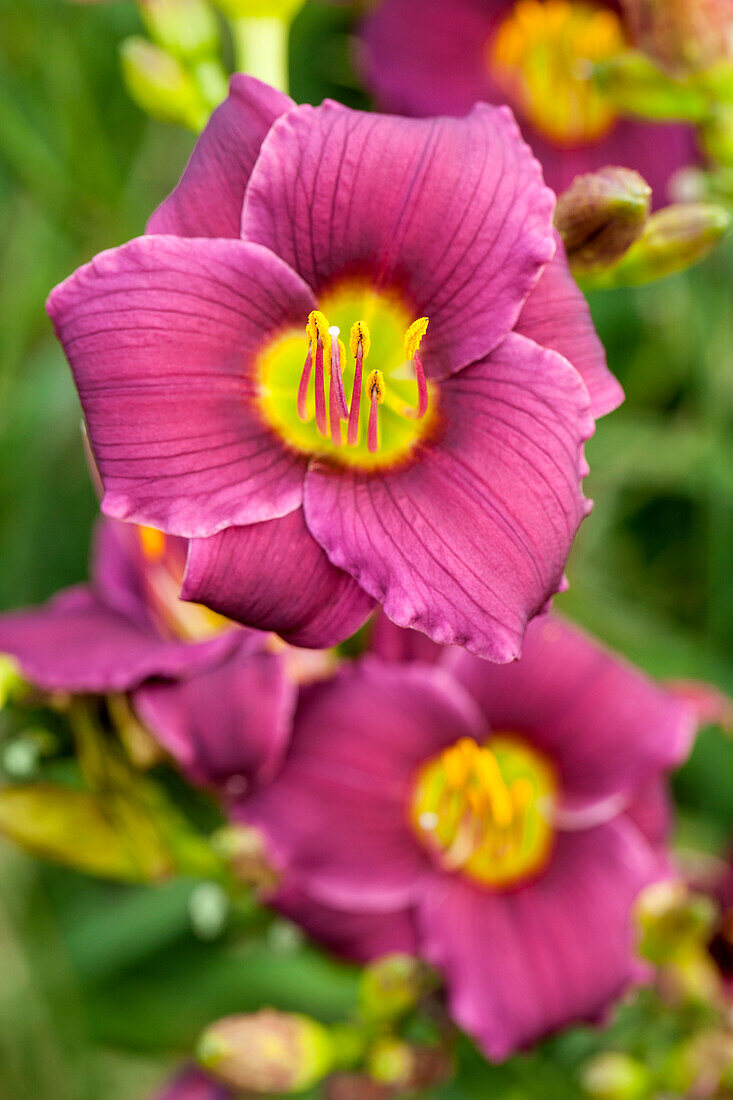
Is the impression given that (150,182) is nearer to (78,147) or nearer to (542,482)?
(78,147)

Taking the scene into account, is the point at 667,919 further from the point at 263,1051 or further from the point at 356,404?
the point at 356,404

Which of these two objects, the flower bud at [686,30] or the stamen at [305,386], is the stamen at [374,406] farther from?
the flower bud at [686,30]

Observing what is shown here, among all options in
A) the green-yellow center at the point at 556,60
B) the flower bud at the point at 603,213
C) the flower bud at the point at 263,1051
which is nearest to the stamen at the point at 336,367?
the flower bud at the point at 603,213

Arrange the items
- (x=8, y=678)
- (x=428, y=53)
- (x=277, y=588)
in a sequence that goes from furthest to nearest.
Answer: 1. (x=428, y=53)
2. (x=8, y=678)
3. (x=277, y=588)

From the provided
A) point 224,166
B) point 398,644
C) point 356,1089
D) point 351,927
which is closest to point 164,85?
point 224,166

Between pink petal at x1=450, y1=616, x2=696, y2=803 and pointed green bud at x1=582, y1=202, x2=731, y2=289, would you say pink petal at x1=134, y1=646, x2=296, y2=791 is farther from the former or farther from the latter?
pointed green bud at x1=582, y1=202, x2=731, y2=289

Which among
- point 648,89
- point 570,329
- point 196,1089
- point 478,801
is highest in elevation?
point 648,89

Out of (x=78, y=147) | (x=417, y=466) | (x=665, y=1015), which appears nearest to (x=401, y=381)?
(x=417, y=466)
